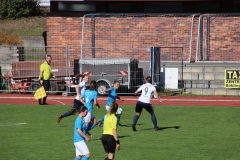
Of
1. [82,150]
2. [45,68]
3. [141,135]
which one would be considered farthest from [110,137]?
[45,68]

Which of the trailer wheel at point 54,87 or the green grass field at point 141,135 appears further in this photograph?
the trailer wheel at point 54,87

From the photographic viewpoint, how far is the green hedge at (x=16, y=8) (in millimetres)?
53562

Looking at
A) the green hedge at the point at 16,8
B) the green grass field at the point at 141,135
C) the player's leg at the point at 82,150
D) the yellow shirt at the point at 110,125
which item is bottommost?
the green grass field at the point at 141,135

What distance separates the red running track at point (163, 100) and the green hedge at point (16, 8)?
22.5 m

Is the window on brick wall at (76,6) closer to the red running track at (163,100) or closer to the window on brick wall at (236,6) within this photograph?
the red running track at (163,100)

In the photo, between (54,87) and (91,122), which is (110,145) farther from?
(54,87)

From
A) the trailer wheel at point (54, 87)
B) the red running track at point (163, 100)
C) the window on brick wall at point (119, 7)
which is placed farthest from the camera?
the window on brick wall at point (119, 7)

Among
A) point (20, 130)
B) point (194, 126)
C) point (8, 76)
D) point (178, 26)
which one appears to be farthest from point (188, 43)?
point (20, 130)

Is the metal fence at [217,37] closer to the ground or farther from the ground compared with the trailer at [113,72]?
farther from the ground

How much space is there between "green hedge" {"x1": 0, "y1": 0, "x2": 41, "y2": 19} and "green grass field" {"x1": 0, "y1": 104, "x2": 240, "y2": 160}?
27.4m

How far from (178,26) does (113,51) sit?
12.9 feet

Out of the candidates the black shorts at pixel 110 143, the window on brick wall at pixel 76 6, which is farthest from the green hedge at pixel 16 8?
the black shorts at pixel 110 143

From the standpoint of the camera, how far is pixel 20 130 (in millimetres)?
21578

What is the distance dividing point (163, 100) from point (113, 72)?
2869 mm
